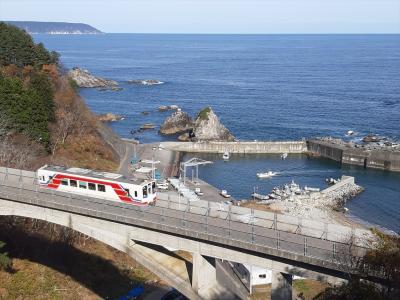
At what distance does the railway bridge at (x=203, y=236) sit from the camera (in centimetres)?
1970

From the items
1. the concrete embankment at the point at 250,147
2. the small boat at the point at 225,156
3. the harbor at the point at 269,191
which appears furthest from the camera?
the concrete embankment at the point at 250,147

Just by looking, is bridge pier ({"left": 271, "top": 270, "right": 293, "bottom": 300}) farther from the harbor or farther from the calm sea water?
the calm sea water

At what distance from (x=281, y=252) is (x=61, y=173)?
14027 millimetres

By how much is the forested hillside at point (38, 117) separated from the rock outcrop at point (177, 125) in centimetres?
2341

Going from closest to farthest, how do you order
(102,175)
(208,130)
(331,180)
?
(102,175), (331,180), (208,130)

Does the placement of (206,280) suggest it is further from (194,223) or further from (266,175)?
(266,175)

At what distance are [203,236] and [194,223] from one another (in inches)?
48.6

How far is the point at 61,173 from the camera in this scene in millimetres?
26953

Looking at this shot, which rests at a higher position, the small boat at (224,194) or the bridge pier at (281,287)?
the bridge pier at (281,287)

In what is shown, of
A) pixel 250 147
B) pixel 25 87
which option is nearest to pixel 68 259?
pixel 25 87

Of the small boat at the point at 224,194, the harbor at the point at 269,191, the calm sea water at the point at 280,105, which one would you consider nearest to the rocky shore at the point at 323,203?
the harbor at the point at 269,191

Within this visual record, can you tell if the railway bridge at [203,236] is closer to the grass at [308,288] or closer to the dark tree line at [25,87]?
the grass at [308,288]

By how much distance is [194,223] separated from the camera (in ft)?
72.9

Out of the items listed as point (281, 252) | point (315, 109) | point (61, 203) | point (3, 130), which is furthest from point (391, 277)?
point (315, 109)
